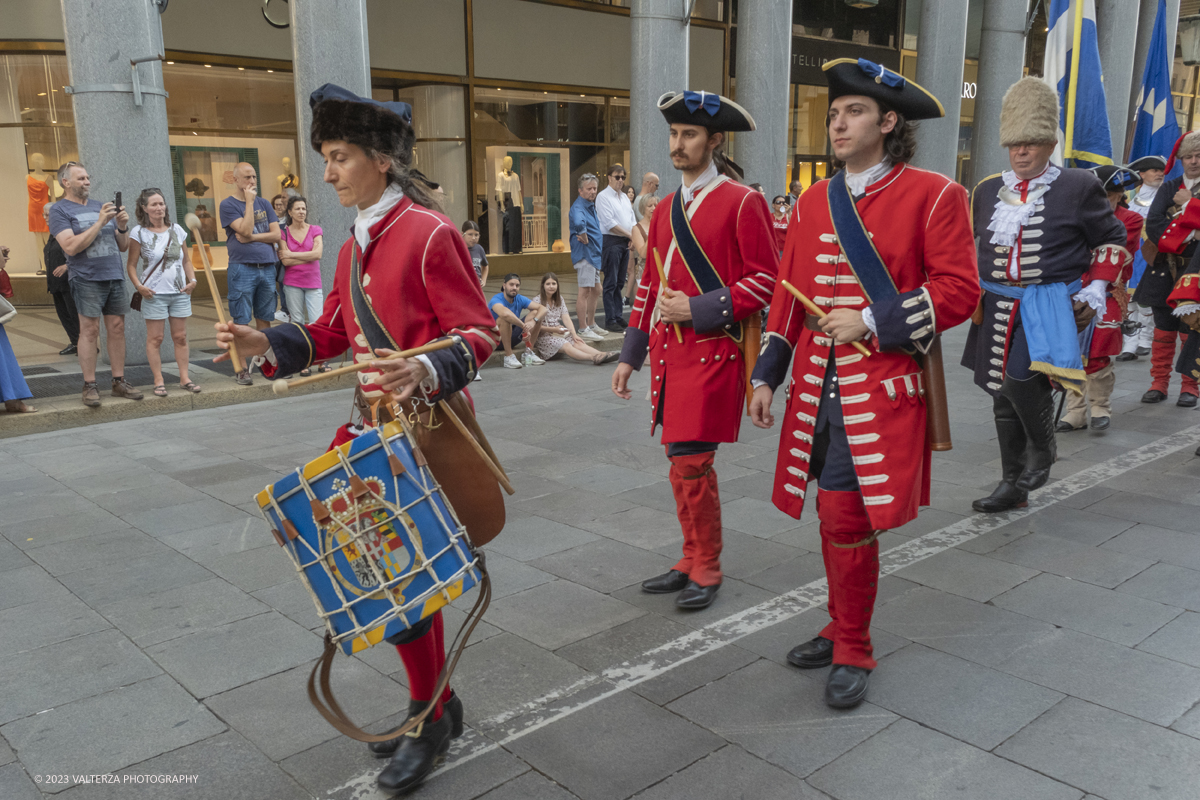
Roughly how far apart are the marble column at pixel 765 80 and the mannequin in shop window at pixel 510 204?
505cm

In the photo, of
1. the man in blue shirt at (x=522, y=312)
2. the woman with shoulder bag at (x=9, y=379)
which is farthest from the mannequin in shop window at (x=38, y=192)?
the man in blue shirt at (x=522, y=312)

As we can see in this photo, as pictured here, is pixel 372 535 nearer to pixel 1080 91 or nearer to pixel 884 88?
pixel 884 88

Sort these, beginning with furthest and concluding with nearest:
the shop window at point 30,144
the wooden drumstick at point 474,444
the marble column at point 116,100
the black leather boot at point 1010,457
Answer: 1. the shop window at point 30,144
2. the marble column at point 116,100
3. the black leather boot at point 1010,457
4. the wooden drumstick at point 474,444

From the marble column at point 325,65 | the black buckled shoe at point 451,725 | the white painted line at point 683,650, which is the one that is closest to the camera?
the black buckled shoe at point 451,725

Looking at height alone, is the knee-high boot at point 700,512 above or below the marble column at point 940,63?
below

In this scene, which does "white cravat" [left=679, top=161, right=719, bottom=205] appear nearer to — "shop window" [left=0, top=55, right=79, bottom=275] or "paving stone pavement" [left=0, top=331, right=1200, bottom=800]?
"paving stone pavement" [left=0, top=331, right=1200, bottom=800]

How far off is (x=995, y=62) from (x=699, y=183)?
684 inches

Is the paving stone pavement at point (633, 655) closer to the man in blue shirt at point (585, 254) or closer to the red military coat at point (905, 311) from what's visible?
the red military coat at point (905, 311)

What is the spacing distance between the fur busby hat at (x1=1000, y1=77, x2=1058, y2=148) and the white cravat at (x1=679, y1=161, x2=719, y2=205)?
1916mm

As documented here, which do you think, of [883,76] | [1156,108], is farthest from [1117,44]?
[883,76]

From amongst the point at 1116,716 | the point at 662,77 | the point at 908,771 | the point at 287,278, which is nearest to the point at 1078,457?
the point at 1116,716

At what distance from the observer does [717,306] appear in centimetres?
407

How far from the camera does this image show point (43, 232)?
14.3 metres

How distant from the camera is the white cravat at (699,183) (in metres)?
4.25
